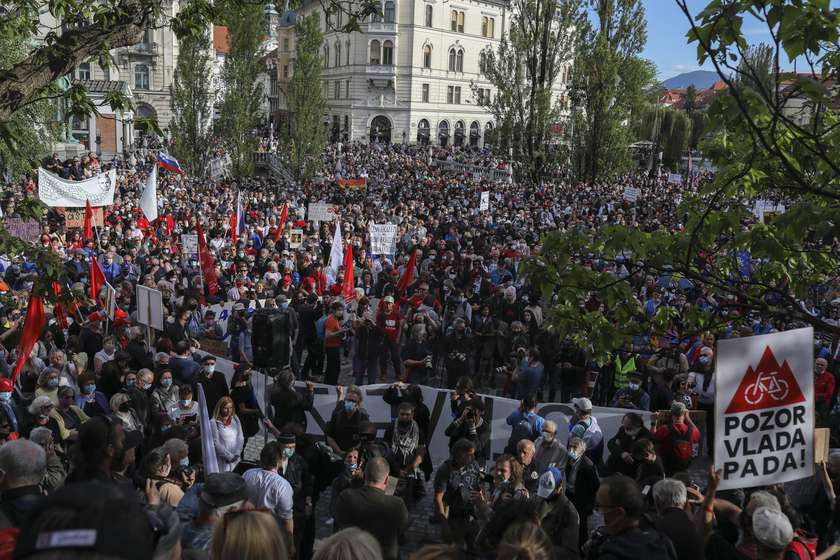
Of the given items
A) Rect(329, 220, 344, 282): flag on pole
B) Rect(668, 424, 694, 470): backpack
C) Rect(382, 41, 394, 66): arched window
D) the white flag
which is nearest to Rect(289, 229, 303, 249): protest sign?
the white flag

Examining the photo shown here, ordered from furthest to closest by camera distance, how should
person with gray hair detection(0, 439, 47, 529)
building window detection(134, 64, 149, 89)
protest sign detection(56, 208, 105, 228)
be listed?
1. building window detection(134, 64, 149, 89)
2. protest sign detection(56, 208, 105, 228)
3. person with gray hair detection(0, 439, 47, 529)

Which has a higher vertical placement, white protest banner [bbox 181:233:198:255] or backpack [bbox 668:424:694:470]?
white protest banner [bbox 181:233:198:255]

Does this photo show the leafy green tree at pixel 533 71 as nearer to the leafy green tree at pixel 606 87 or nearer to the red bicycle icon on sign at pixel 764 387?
the leafy green tree at pixel 606 87

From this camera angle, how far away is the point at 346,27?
6238mm

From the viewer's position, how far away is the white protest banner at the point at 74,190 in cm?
1772

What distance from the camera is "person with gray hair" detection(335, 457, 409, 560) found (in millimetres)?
4953

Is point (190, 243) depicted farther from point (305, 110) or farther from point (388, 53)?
point (388, 53)

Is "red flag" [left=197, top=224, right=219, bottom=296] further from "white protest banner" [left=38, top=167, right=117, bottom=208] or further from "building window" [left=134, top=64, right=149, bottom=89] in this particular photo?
"building window" [left=134, top=64, right=149, bottom=89]

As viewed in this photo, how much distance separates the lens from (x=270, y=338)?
30.8 feet

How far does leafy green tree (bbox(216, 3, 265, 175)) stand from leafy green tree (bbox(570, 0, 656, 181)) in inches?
585

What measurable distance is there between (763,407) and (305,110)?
119ft

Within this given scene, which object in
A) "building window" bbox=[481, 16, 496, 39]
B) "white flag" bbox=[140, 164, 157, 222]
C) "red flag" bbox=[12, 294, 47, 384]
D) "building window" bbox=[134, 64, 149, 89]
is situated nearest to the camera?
"red flag" bbox=[12, 294, 47, 384]

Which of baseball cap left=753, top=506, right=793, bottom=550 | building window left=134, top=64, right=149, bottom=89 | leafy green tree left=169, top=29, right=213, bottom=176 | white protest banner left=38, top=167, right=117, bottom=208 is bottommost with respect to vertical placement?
baseball cap left=753, top=506, right=793, bottom=550

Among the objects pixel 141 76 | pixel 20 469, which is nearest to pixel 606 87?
pixel 20 469
